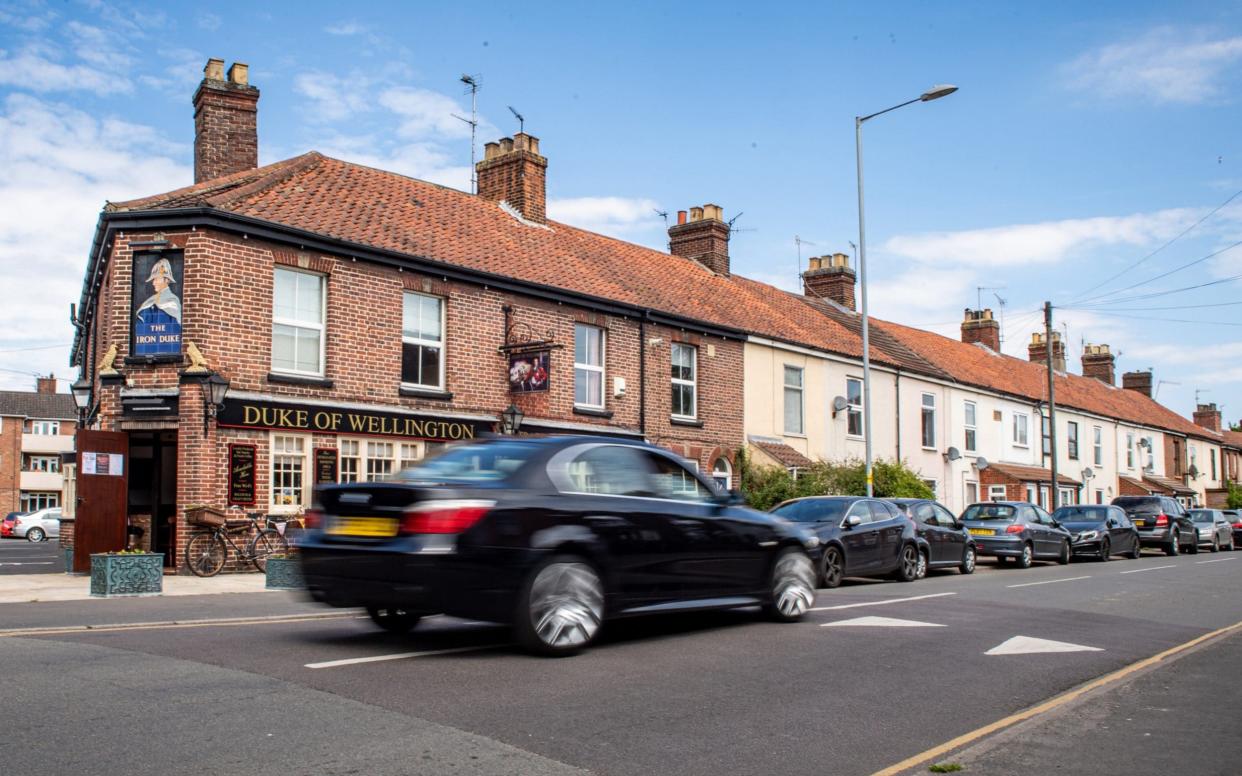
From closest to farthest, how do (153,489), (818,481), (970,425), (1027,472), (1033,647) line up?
(1033,647), (153,489), (818,481), (970,425), (1027,472)

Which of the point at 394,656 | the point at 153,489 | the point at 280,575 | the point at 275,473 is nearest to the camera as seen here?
the point at 394,656

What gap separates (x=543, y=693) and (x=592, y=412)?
640 inches

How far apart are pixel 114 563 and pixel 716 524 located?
320 inches

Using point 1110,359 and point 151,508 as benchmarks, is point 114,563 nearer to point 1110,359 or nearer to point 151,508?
point 151,508

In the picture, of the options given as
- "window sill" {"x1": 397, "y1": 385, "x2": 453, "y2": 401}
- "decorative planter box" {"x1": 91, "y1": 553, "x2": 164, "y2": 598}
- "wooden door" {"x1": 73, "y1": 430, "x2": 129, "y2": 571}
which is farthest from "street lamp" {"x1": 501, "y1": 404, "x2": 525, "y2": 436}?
"decorative planter box" {"x1": 91, "y1": 553, "x2": 164, "y2": 598}

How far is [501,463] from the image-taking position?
8258mm

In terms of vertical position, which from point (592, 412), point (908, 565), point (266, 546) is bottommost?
point (908, 565)

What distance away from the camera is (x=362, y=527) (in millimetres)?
7938

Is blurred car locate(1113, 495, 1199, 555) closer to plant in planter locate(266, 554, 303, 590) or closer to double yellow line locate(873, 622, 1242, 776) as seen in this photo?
double yellow line locate(873, 622, 1242, 776)

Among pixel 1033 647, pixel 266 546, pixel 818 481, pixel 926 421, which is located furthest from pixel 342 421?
pixel 926 421

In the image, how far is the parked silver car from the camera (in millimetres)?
46875

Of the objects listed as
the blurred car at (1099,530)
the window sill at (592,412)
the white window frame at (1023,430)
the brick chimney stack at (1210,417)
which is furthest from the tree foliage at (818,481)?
the brick chimney stack at (1210,417)

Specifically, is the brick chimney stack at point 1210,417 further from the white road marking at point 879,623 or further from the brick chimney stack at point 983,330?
the white road marking at point 879,623

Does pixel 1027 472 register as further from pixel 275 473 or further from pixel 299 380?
pixel 275 473
